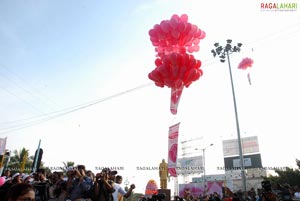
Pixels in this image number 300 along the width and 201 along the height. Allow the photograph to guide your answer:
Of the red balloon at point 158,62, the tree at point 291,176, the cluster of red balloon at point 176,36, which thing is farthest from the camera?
the tree at point 291,176

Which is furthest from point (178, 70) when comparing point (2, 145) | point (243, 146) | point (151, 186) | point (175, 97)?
point (243, 146)

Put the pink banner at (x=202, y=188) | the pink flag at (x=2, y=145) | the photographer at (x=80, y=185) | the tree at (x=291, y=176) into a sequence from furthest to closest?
the tree at (x=291, y=176) < the pink banner at (x=202, y=188) < the pink flag at (x=2, y=145) < the photographer at (x=80, y=185)

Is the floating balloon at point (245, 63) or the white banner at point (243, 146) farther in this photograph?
the white banner at point (243, 146)

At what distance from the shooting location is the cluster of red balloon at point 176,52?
9.36 meters

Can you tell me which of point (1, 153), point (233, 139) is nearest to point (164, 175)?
point (1, 153)

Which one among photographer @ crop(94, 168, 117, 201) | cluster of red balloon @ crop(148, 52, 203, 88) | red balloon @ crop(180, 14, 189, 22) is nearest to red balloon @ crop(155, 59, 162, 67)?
cluster of red balloon @ crop(148, 52, 203, 88)

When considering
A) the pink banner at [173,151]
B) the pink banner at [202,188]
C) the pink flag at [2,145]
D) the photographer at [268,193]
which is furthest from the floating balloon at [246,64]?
the pink banner at [202,188]

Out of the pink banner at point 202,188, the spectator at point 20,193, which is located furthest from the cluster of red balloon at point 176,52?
the pink banner at point 202,188

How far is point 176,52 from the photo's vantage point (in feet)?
32.0

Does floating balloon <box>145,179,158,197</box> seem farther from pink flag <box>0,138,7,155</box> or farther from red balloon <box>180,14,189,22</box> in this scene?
red balloon <box>180,14,189,22</box>

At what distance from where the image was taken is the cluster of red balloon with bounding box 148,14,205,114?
936cm

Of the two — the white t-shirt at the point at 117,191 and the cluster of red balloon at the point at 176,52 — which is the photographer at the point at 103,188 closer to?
the white t-shirt at the point at 117,191

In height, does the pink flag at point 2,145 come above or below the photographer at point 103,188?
above

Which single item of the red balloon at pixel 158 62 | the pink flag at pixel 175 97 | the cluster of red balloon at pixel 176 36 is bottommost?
the pink flag at pixel 175 97
